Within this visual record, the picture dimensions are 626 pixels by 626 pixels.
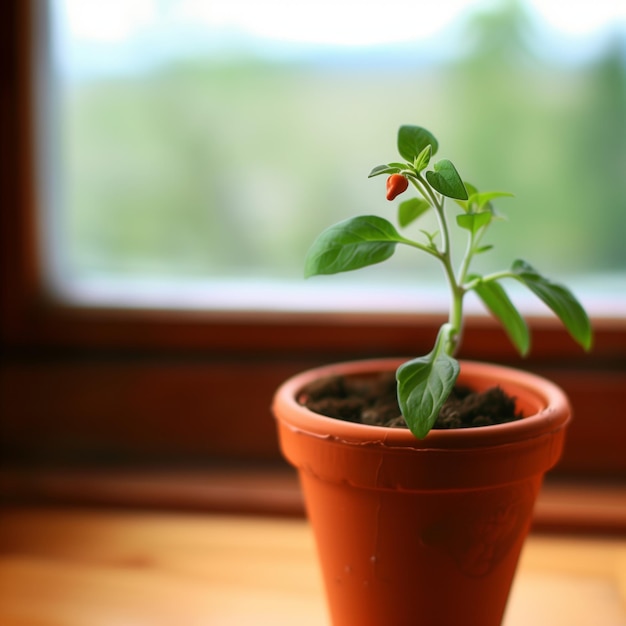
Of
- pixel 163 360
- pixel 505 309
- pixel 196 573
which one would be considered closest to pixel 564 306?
pixel 505 309

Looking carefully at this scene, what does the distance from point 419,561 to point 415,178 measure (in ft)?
1.00

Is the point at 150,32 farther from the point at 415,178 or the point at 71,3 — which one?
the point at 415,178

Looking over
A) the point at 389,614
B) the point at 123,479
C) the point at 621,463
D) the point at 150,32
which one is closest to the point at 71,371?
the point at 123,479

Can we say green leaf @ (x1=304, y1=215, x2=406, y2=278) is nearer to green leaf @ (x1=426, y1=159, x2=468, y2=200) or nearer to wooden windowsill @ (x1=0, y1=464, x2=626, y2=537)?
green leaf @ (x1=426, y1=159, x2=468, y2=200)

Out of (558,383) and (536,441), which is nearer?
(536,441)

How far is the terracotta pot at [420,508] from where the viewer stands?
53 centimetres

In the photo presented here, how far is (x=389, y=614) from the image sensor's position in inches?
23.0

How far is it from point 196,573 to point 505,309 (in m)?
0.46

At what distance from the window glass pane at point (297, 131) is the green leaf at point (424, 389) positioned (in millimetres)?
456

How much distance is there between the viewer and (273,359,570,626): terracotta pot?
0.53 meters

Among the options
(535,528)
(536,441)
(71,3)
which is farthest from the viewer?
(71,3)

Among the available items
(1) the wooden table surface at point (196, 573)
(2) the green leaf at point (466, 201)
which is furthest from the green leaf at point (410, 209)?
(1) the wooden table surface at point (196, 573)

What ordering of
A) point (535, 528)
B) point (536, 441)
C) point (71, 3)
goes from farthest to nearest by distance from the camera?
point (71, 3) → point (535, 528) → point (536, 441)

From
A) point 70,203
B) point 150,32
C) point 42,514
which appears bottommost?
point 42,514
